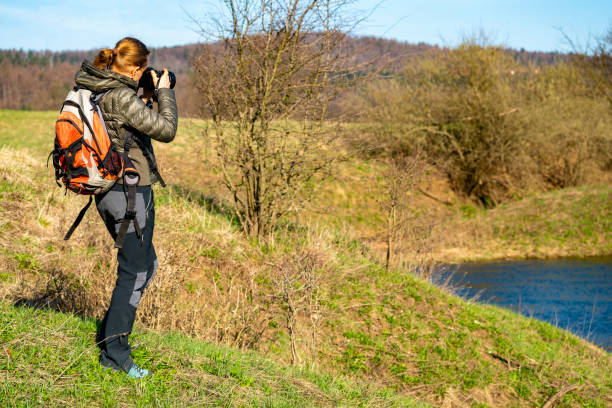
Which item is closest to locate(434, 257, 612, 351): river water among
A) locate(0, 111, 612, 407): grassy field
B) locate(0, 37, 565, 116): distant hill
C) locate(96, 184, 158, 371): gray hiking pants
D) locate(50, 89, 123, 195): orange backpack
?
locate(0, 111, 612, 407): grassy field

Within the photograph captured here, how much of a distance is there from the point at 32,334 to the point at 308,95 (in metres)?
6.50

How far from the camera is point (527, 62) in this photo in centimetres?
2873

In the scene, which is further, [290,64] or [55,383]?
[290,64]

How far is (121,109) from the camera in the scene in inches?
123

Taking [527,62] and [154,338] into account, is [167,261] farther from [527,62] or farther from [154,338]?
[527,62]

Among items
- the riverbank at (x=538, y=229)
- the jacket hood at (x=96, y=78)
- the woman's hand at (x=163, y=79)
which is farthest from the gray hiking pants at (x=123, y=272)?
the riverbank at (x=538, y=229)

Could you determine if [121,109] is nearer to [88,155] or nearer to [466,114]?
Result: [88,155]

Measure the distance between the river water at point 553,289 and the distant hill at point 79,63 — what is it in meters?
4.83

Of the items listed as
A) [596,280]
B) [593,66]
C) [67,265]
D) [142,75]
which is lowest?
[596,280]

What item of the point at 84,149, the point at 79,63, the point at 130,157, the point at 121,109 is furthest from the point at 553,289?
the point at 79,63

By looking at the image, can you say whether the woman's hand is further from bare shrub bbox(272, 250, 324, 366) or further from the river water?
the river water

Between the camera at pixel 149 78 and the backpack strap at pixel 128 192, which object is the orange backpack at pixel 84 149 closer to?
the backpack strap at pixel 128 192

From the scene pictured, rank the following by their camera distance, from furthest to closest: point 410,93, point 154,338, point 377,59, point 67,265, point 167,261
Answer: point 410,93
point 377,59
point 67,265
point 167,261
point 154,338

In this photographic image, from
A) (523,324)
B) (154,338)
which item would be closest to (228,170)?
(154,338)
